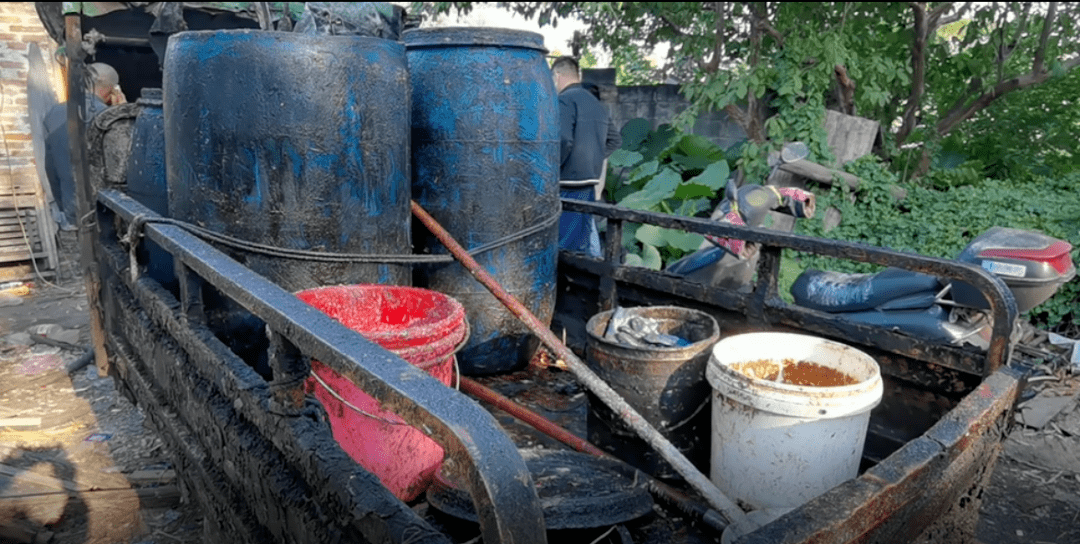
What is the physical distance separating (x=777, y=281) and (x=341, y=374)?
6.53 ft

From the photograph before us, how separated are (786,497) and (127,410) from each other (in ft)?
12.3

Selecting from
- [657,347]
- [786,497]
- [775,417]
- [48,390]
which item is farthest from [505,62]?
[48,390]

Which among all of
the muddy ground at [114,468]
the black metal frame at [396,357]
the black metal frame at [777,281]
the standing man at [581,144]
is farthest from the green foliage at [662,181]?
the black metal frame at [396,357]

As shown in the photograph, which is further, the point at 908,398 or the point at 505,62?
the point at 505,62

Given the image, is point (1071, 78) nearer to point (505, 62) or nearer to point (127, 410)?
point (505, 62)

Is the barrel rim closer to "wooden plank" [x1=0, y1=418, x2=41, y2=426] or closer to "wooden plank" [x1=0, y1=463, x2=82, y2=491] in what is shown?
"wooden plank" [x1=0, y1=463, x2=82, y2=491]

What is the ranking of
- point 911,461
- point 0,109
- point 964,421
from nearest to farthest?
point 911,461 → point 964,421 → point 0,109

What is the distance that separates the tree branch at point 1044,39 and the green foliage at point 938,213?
1.32 metres

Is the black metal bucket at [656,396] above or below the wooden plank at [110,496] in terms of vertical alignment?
above

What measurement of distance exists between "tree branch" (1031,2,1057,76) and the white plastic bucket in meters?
7.50

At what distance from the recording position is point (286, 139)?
257 cm

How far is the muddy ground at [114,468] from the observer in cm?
301

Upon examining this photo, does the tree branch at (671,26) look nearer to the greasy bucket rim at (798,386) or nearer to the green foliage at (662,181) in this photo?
the green foliage at (662,181)

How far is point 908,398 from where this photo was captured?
2518 mm
